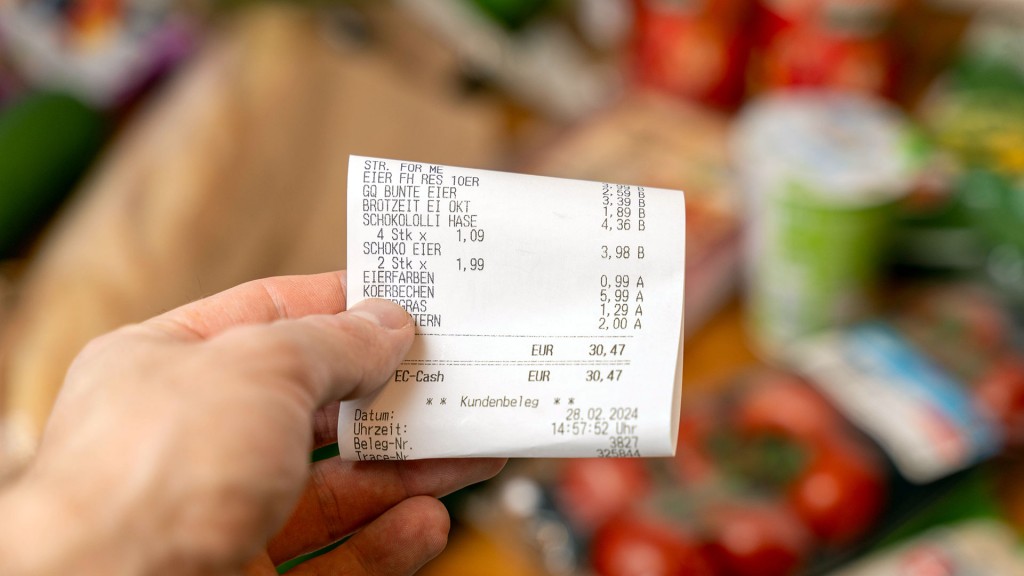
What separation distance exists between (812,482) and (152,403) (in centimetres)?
62

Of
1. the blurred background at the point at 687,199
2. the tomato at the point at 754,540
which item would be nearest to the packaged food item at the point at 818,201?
the blurred background at the point at 687,199

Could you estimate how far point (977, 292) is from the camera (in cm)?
91

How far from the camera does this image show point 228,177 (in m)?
1.03

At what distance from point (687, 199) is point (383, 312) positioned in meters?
0.63

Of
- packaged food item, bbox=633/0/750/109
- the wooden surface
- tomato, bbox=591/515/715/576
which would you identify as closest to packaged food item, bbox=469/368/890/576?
tomato, bbox=591/515/715/576

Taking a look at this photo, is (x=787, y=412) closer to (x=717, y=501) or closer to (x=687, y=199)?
(x=717, y=501)

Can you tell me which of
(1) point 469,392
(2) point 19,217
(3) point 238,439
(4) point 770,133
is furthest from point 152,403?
(2) point 19,217

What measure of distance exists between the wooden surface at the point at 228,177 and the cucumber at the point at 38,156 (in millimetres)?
29

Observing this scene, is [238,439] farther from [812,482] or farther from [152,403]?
[812,482]

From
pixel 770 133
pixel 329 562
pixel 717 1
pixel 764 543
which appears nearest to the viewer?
pixel 329 562

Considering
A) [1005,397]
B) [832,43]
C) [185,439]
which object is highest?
[832,43]

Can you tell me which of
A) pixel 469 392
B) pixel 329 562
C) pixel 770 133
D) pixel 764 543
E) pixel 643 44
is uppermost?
pixel 643 44

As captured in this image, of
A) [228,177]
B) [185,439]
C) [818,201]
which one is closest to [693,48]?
[818,201]

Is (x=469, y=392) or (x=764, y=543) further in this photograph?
(x=764, y=543)
